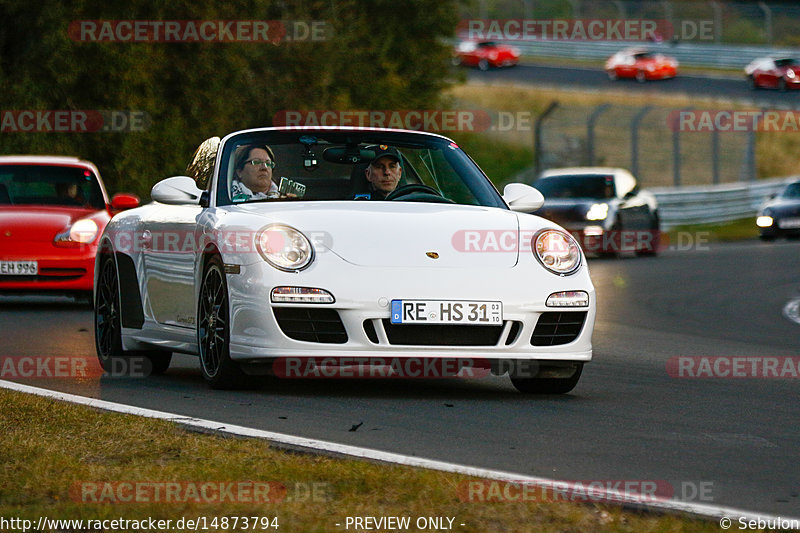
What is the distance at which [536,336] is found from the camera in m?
8.42

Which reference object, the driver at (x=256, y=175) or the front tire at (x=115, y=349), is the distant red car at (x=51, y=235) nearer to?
the front tire at (x=115, y=349)

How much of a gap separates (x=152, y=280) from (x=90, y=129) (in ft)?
58.5

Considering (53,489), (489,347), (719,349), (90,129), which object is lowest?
(90,129)

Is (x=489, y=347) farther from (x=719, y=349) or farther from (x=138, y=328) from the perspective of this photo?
(x=719, y=349)

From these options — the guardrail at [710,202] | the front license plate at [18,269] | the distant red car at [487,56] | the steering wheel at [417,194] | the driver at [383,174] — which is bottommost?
the distant red car at [487,56]

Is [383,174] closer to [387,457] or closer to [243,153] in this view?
[243,153]

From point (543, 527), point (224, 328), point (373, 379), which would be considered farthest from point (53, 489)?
point (373, 379)

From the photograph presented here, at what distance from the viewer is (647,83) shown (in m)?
61.8

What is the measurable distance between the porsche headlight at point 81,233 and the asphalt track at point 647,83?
38254mm

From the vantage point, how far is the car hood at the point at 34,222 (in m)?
16.5

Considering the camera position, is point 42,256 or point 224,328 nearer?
point 224,328

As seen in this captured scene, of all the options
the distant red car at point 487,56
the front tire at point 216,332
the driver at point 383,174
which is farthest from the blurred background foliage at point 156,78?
the distant red car at point 487,56

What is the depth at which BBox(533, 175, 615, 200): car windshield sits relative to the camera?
94.9 feet

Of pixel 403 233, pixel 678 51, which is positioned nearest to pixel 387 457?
pixel 403 233
